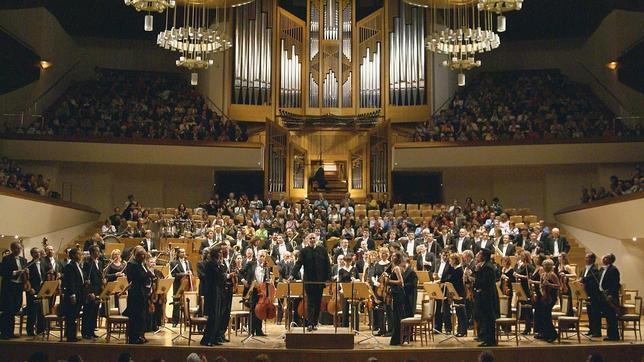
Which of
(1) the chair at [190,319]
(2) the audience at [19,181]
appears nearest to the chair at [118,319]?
(1) the chair at [190,319]

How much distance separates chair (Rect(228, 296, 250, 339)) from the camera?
11281mm

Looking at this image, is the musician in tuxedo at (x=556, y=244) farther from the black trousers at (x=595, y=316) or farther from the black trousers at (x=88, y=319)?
the black trousers at (x=88, y=319)

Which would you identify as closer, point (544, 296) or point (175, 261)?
point (544, 296)

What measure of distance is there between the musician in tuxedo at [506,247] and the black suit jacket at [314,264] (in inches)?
184

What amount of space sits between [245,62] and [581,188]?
10.3 m

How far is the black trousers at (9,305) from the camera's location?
10.9m

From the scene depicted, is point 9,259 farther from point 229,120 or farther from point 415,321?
point 229,120

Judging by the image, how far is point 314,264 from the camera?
1090 centimetres

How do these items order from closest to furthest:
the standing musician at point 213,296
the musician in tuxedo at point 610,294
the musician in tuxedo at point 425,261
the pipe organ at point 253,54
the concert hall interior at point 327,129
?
1. the standing musician at point 213,296
2. the musician in tuxedo at point 610,294
3. the musician in tuxedo at point 425,261
4. the concert hall interior at point 327,129
5. the pipe organ at point 253,54

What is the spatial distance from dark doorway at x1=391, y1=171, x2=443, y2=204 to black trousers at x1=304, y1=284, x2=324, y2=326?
12.7 m

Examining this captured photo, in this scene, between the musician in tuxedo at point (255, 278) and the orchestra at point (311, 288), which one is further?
the musician in tuxedo at point (255, 278)

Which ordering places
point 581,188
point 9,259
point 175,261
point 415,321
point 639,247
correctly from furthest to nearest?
point 581,188 < point 639,247 < point 175,261 < point 9,259 < point 415,321

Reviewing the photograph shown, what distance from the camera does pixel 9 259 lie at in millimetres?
11125

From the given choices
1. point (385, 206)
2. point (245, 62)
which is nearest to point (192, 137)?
point (245, 62)
